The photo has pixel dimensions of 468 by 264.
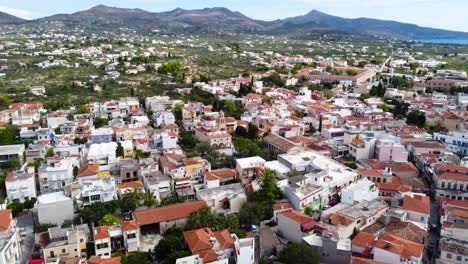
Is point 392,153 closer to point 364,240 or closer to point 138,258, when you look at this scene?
point 364,240

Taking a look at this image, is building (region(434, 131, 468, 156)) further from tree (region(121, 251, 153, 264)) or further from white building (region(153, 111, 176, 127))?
tree (region(121, 251, 153, 264))

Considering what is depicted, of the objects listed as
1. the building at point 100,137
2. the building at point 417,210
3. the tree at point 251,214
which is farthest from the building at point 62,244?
the building at point 417,210

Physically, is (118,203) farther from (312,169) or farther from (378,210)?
(378,210)

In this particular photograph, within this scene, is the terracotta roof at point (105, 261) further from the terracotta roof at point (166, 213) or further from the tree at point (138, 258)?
the terracotta roof at point (166, 213)

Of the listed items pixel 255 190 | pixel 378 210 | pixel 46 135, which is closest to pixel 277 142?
pixel 255 190

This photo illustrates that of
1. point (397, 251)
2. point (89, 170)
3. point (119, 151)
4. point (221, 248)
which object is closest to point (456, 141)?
point (397, 251)

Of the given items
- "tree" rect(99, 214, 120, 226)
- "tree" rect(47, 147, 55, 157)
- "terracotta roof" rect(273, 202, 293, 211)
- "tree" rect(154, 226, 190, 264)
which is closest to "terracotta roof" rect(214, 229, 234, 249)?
"tree" rect(154, 226, 190, 264)
